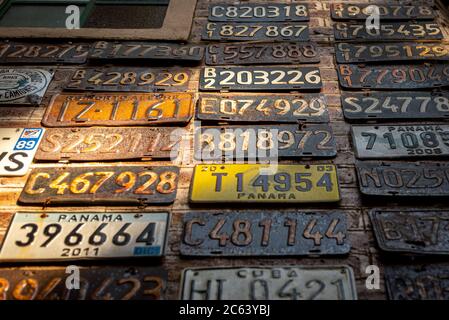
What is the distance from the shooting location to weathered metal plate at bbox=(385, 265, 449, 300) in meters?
1.94

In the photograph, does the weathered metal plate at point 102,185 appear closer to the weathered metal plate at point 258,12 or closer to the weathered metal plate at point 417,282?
the weathered metal plate at point 417,282

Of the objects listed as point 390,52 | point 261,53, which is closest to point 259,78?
point 261,53

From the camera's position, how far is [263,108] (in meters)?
2.86

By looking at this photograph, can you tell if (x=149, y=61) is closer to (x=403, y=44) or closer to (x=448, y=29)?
(x=403, y=44)

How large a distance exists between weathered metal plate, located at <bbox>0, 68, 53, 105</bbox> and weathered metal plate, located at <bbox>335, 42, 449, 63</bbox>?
2.23 m

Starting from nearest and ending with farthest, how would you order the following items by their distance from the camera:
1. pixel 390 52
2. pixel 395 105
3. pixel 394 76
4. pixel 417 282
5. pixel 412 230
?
pixel 417 282 < pixel 412 230 < pixel 395 105 < pixel 394 76 < pixel 390 52

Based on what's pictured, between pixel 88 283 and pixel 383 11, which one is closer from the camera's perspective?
pixel 88 283

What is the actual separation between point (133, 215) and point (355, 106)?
1.63 metres

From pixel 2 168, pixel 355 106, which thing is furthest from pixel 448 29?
pixel 2 168

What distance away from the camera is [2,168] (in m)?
2.54

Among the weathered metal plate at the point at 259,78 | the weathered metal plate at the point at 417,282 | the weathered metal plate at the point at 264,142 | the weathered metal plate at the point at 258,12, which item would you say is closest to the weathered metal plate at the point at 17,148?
the weathered metal plate at the point at 264,142

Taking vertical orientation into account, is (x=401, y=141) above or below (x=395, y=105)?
below

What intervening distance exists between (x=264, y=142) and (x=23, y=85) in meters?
1.82

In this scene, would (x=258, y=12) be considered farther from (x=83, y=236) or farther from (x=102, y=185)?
(x=83, y=236)
